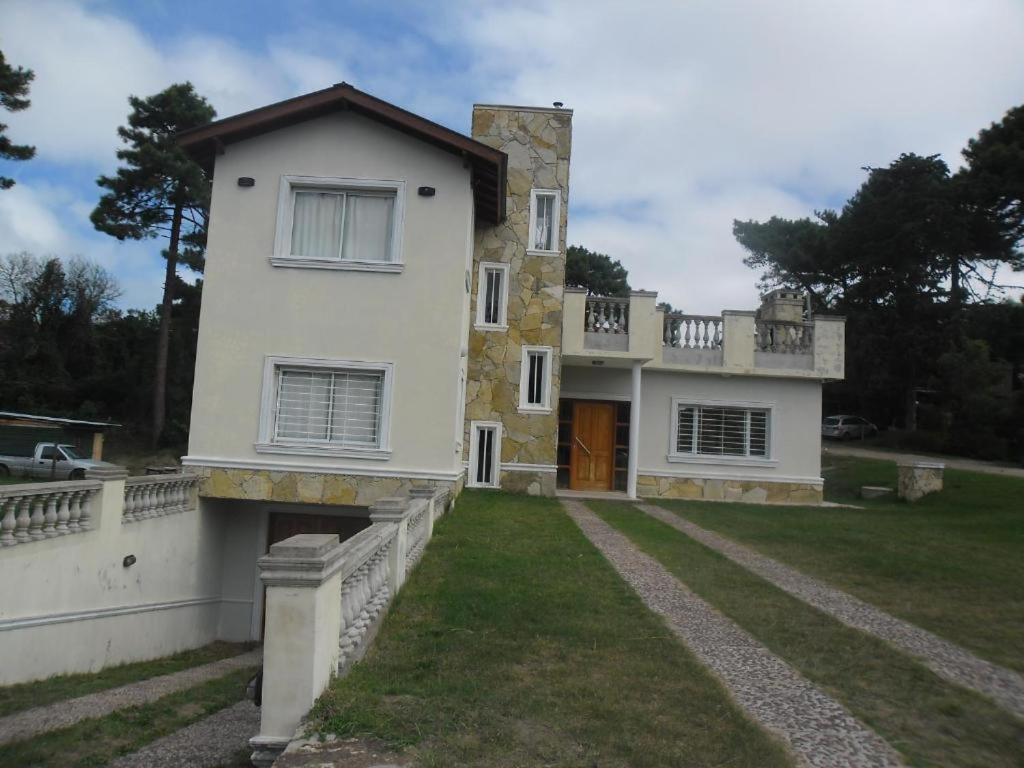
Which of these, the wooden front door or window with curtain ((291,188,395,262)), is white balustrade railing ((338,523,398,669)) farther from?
the wooden front door

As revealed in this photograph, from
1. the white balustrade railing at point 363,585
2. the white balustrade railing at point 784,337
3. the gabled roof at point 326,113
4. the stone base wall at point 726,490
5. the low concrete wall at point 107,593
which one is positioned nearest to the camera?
the white balustrade railing at point 363,585

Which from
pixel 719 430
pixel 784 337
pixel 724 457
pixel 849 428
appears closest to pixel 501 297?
pixel 719 430

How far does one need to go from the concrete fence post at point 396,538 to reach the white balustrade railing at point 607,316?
A: 35.2ft

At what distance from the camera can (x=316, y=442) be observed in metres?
12.6

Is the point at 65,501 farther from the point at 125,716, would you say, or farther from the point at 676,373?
the point at 676,373

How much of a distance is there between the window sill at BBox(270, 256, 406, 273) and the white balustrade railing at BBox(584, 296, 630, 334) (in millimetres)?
6254

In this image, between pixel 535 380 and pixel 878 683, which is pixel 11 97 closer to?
pixel 535 380

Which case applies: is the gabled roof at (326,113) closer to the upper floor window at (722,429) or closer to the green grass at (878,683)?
the green grass at (878,683)

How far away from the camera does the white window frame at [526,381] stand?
1725 centimetres

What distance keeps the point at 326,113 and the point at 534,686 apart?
1097cm

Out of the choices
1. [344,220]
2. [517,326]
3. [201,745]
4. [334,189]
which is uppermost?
[334,189]

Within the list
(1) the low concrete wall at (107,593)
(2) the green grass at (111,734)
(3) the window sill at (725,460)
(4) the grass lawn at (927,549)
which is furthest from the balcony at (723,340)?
(2) the green grass at (111,734)

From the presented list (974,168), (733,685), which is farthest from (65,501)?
(974,168)

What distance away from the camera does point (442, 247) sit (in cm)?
1278
